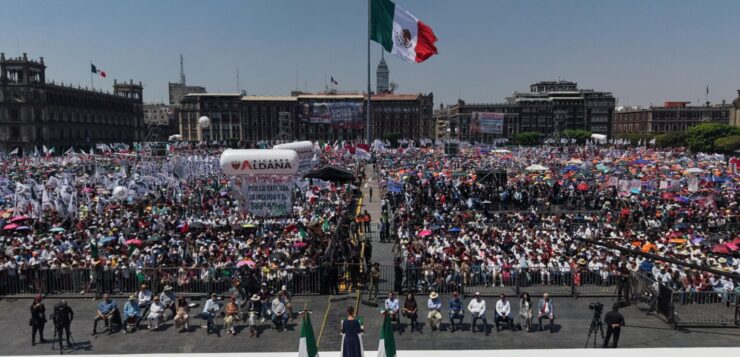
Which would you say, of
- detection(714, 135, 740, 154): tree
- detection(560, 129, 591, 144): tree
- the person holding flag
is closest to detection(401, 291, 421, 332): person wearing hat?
the person holding flag

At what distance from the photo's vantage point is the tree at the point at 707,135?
89.8m

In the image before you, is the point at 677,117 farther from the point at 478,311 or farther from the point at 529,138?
the point at 478,311

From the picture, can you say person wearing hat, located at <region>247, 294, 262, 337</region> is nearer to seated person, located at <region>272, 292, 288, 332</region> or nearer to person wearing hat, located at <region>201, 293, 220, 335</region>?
seated person, located at <region>272, 292, 288, 332</region>

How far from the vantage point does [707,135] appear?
9175 cm

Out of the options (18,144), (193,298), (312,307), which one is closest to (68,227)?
(193,298)

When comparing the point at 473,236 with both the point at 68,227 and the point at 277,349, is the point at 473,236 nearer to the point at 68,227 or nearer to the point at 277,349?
the point at 277,349

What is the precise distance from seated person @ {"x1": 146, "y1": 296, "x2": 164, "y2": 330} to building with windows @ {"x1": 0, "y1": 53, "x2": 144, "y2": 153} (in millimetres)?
91146

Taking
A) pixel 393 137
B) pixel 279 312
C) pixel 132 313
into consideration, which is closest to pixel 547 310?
pixel 279 312

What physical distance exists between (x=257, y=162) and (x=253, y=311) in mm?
4968

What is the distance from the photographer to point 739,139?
264 feet

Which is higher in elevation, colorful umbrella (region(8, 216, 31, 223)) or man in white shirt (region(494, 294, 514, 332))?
colorful umbrella (region(8, 216, 31, 223))

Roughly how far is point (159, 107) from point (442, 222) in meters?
189

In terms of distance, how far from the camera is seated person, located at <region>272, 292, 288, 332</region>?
40.1ft

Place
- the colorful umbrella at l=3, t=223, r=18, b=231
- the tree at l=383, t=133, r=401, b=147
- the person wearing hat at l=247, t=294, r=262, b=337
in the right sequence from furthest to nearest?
the tree at l=383, t=133, r=401, b=147 → the colorful umbrella at l=3, t=223, r=18, b=231 → the person wearing hat at l=247, t=294, r=262, b=337
